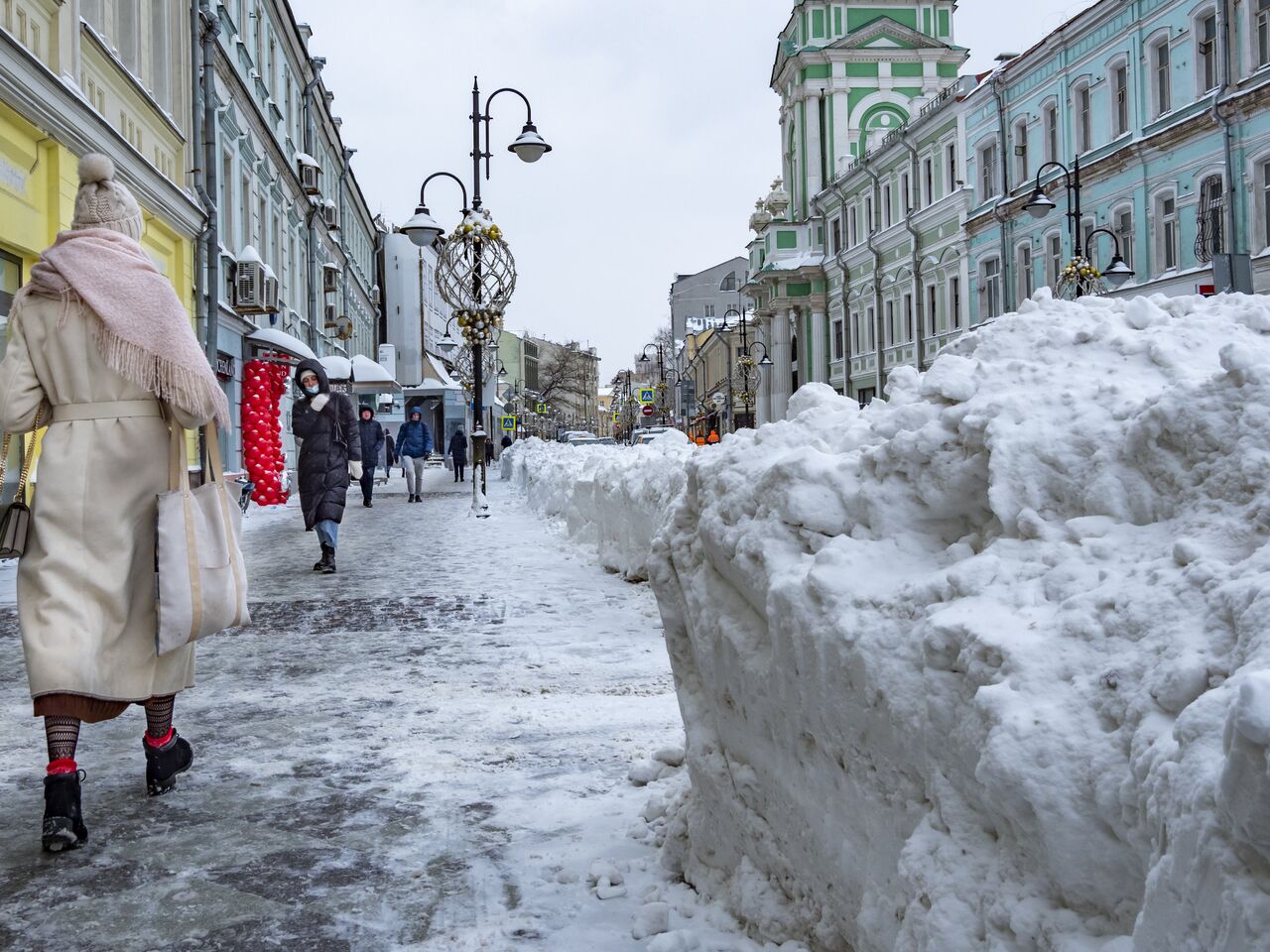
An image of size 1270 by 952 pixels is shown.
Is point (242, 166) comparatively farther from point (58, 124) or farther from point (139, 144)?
point (58, 124)

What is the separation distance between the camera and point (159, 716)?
3.72 metres

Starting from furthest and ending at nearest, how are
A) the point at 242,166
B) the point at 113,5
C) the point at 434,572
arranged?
the point at 242,166
the point at 113,5
the point at 434,572

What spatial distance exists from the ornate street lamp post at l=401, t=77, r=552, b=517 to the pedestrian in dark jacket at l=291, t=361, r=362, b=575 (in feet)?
14.2

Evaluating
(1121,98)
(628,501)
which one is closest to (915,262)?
(1121,98)

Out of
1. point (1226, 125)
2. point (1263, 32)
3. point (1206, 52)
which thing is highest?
point (1206, 52)

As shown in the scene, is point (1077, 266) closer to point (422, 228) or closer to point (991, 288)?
point (422, 228)

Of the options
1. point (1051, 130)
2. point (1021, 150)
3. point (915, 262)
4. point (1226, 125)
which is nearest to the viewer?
point (1226, 125)

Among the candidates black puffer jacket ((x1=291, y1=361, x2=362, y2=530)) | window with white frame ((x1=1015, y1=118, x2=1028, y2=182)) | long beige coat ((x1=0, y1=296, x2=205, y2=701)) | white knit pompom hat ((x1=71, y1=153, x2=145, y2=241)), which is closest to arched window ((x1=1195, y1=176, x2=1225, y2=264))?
window with white frame ((x1=1015, y1=118, x2=1028, y2=182))

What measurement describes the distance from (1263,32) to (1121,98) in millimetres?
5124

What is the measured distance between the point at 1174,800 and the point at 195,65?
18.5 m

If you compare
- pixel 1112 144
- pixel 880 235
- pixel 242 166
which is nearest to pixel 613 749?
pixel 242 166

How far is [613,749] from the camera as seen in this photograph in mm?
4238

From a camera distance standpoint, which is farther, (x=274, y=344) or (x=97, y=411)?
(x=274, y=344)

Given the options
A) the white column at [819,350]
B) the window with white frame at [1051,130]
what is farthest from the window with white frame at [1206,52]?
the white column at [819,350]
